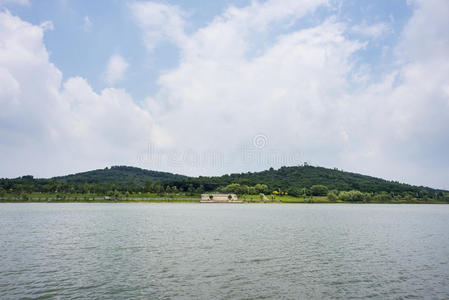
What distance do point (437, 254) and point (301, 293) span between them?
2556 centimetres

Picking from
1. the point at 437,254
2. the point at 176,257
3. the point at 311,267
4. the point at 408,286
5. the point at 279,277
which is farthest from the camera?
the point at 437,254

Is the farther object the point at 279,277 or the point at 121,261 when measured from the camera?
the point at 121,261

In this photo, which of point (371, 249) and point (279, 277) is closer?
point (279, 277)

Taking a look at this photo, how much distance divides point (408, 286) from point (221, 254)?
17.9m

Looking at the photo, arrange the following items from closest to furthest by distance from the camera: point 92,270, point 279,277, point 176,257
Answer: point 279,277 → point 92,270 → point 176,257

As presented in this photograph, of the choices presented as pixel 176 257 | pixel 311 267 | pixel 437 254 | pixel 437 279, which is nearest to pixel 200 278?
pixel 176 257

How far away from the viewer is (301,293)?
22000 mm

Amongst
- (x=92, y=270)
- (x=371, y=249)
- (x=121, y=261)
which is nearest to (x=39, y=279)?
(x=92, y=270)

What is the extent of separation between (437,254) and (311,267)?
19.2m

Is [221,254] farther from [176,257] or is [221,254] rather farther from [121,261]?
[121,261]

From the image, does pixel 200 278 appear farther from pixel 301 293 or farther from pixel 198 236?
pixel 198 236

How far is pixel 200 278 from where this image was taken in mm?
25250

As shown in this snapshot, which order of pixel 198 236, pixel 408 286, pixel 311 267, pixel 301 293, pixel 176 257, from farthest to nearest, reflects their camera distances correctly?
pixel 198 236
pixel 176 257
pixel 311 267
pixel 408 286
pixel 301 293

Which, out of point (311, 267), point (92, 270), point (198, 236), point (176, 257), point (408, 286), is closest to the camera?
point (408, 286)
